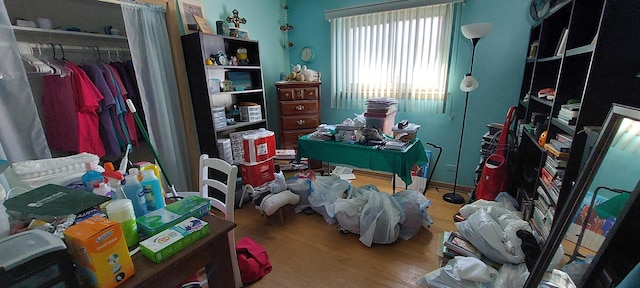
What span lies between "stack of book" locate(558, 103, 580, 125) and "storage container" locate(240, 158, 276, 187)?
2.47 meters

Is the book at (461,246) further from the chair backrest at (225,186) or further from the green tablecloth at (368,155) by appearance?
the chair backrest at (225,186)

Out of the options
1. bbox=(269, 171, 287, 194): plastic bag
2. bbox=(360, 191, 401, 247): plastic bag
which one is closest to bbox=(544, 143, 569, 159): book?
bbox=(360, 191, 401, 247): plastic bag

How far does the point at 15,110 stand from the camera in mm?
1621

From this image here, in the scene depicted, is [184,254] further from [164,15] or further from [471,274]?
[164,15]

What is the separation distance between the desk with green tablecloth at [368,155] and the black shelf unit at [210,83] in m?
0.93

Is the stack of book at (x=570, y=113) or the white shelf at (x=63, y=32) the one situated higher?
the white shelf at (x=63, y=32)

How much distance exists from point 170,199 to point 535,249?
2110mm

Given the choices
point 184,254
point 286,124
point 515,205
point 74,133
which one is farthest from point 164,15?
point 515,205

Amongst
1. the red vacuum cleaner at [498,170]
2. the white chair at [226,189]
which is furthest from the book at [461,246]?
the white chair at [226,189]

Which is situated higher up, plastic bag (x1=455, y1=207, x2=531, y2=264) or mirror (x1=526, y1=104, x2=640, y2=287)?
mirror (x1=526, y1=104, x2=640, y2=287)

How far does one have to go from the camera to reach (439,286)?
5.10 ft

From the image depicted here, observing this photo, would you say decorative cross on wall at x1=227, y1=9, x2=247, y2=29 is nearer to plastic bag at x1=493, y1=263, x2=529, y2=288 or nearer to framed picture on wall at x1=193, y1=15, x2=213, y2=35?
framed picture on wall at x1=193, y1=15, x2=213, y2=35

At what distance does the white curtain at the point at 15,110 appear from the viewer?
1.54 m

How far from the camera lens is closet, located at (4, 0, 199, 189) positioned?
188 cm
